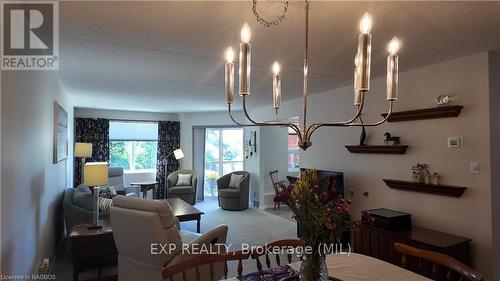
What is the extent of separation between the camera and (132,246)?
2533mm

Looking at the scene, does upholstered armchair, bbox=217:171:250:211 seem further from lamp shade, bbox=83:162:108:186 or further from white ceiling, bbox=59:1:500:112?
lamp shade, bbox=83:162:108:186

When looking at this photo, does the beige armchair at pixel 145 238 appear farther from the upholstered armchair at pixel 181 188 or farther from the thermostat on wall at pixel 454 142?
the upholstered armchair at pixel 181 188

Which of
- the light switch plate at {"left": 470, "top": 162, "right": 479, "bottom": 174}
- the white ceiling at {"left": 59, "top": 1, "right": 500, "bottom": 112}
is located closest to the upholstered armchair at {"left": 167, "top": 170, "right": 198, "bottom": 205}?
the white ceiling at {"left": 59, "top": 1, "right": 500, "bottom": 112}

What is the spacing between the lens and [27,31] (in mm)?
2121

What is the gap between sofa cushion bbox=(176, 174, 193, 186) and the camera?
23.5 ft

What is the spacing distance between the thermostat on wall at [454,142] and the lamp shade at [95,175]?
12.0ft

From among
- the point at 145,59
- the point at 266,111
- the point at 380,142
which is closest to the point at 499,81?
the point at 380,142

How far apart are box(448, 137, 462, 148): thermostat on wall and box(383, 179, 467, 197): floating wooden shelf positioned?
0.41 metres

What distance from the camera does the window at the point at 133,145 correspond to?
24.1ft

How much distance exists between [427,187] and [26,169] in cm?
371

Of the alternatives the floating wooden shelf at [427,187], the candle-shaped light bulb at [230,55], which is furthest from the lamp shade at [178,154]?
the candle-shaped light bulb at [230,55]

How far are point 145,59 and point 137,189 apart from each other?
4177 millimetres

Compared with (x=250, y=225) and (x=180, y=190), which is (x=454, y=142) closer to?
(x=250, y=225)

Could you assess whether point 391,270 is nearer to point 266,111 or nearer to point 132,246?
point 132,246
